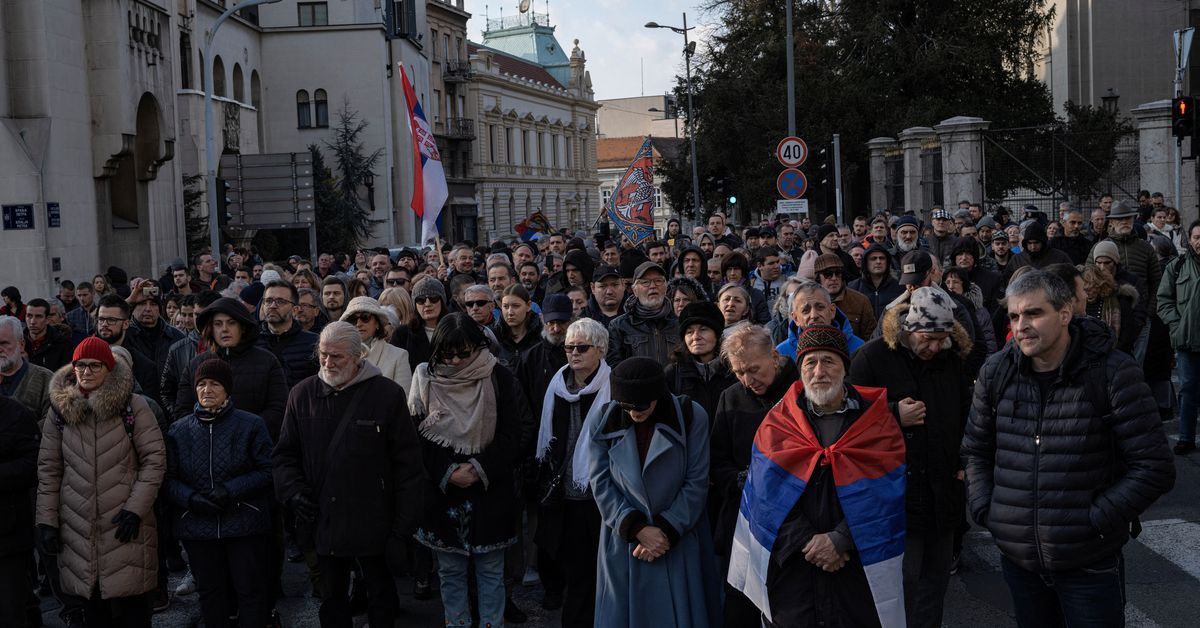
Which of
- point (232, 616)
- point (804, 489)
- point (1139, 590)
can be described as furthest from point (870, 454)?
point (232, 616)

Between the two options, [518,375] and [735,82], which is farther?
[735,82]

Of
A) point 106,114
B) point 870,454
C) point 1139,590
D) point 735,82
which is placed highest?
point 735,82

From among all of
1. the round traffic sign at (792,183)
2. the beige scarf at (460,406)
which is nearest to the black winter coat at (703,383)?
the beige scarf at (460,406)

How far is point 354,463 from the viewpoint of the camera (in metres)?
6.14

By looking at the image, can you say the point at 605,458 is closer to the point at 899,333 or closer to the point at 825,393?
the point at 825,393

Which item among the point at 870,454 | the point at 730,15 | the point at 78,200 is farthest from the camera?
the point at 730,15

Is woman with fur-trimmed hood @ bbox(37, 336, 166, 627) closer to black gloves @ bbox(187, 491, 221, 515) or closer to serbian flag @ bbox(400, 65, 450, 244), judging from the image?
black gloves @ bbox(187, 491, 221, 515)

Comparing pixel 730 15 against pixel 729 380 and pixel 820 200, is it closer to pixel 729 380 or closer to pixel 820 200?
pixel 820 200

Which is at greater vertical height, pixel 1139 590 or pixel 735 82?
pixel 735 82

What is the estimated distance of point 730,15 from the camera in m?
44.9

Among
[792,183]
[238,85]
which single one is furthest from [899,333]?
[238,85]

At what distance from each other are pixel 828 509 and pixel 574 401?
6.80ft

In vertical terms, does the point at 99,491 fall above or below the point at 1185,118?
below

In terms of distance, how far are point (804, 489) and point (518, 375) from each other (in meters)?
3.22
